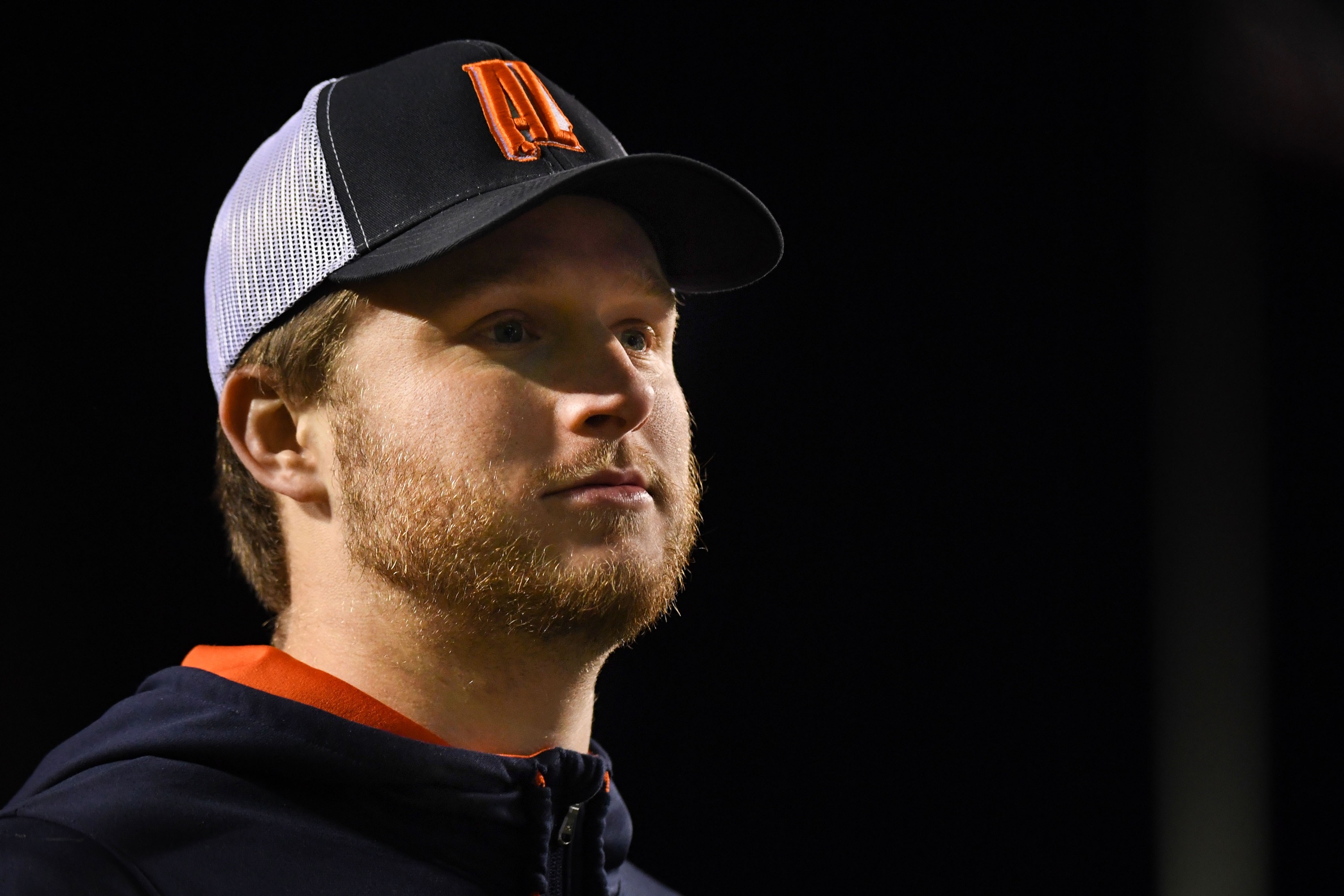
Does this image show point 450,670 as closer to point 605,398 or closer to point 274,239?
point 605,398

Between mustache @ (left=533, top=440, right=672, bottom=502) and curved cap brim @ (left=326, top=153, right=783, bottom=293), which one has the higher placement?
curved cap brim @ (left=326, top=153, right=783, bottom=293)

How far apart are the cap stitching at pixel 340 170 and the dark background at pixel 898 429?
61 cm

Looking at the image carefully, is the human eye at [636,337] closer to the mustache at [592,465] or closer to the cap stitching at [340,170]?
the mustache at [592,465]

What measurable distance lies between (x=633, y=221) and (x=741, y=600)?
2.81ft

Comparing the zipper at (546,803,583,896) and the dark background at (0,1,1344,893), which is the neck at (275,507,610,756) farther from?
the dark background at (0,1,1344,893)

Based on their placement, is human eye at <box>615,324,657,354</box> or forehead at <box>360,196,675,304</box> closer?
forehead at <box>360,196,675,304</box>

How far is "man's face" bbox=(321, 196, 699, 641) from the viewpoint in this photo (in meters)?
1.05

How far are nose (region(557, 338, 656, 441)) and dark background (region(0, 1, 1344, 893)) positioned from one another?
29.1 inches

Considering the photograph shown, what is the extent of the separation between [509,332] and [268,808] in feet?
1.52

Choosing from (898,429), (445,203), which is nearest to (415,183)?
(445,203)

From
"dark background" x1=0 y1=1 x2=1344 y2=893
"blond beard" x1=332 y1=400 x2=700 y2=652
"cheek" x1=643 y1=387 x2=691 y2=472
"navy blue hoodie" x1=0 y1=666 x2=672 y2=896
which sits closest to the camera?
"navy blue hoodie" x1=0 y1=666 x2=672 y2=896

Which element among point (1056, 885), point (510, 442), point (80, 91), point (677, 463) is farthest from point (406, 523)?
point (1056, 885)

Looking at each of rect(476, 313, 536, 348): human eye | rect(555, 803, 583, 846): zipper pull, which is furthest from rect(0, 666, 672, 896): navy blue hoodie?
rect(476, 313, 536, 348): human eye

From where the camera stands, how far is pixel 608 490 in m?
1.07
